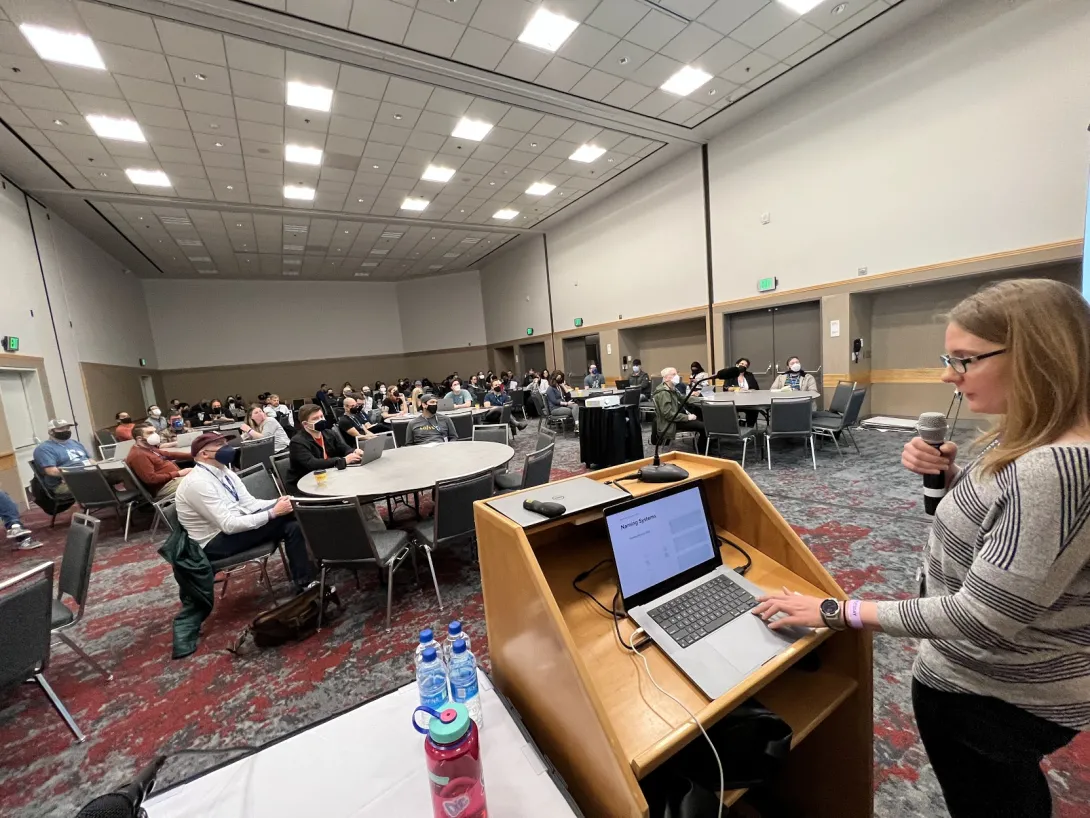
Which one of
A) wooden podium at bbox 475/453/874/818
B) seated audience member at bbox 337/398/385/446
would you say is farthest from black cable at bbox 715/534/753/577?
seated audience member at bbox 337/398/385/446

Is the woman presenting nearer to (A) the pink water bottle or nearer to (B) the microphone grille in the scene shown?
(B) the microphone grille

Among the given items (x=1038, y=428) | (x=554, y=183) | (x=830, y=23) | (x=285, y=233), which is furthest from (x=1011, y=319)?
(x=285, y=233)

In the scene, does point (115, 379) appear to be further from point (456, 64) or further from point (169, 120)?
point (456, 64)

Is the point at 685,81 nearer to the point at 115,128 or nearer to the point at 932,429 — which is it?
the point at 932,429

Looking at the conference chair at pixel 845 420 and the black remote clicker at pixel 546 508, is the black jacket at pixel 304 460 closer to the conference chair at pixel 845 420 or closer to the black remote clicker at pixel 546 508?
Result: the black remote clicker at pixel 546 508

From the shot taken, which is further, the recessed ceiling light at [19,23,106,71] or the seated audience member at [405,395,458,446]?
the seated audience member at [405,395,458,446]

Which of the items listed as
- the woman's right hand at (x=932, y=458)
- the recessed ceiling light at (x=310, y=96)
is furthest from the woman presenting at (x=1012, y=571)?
the recessed ceiling light at (x=310, y=96)

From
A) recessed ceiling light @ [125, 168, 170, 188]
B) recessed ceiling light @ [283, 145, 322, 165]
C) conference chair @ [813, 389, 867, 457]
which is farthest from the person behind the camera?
recessed ceiling light @ [125, 168, 170, 188]

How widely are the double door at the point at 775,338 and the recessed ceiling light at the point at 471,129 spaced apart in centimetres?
573

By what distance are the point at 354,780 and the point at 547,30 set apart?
6759mm

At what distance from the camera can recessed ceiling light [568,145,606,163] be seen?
26.9ft

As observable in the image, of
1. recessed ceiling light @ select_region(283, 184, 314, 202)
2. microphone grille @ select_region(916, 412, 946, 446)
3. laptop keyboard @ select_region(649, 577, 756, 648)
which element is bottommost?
laptop keyboard @ select_region(649, 577, 756, 648)

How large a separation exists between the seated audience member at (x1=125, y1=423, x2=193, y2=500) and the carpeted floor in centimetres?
76

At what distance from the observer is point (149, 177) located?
7.39 m
